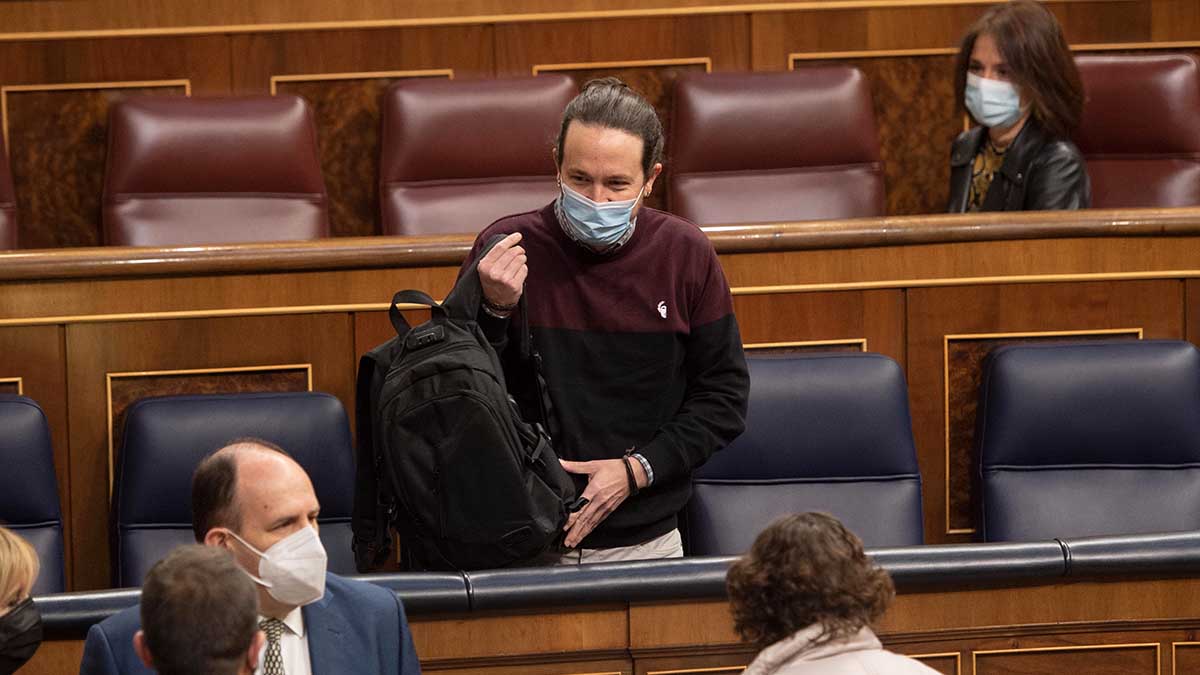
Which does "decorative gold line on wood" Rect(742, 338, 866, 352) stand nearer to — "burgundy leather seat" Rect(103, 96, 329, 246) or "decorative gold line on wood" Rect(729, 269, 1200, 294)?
"decorative gold line on wood" Rect(729, 269, 1200, 294)

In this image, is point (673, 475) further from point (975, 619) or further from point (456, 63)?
point (456, 63)

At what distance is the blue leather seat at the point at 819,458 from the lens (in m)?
1.53

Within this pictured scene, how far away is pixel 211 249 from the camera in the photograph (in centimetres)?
155

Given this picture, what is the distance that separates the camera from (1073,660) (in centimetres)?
125

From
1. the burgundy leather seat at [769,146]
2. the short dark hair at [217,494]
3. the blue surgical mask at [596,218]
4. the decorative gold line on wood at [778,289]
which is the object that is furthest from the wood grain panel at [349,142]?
the short dark hair at [217,494]

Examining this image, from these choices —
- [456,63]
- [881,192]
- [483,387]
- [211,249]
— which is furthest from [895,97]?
[483,387]

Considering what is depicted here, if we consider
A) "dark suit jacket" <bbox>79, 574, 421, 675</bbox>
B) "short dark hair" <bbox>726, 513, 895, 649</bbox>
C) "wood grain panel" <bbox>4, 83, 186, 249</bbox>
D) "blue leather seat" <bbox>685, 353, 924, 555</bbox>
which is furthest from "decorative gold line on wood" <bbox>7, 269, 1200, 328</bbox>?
"short dark hair" <bbox>726, 513, 895, 649</bbox>

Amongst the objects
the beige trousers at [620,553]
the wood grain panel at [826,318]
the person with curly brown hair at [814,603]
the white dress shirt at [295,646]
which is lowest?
the beige trousers at [620,553]

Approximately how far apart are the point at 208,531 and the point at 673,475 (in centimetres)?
41

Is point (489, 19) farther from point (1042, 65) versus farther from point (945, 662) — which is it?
point (945, 662)

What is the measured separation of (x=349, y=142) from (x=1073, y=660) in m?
1.25

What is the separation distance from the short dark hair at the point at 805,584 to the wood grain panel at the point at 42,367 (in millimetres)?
865

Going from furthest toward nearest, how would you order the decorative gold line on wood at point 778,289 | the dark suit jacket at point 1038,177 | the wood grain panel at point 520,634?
the dark suit jacket at point 1038,177 → the decorative gold line on wood at point 778,289 → the wood grain panel at point 520,634

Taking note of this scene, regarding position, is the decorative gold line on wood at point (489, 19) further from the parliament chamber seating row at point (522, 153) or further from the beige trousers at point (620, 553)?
the beige trousers at point (620, 553)
